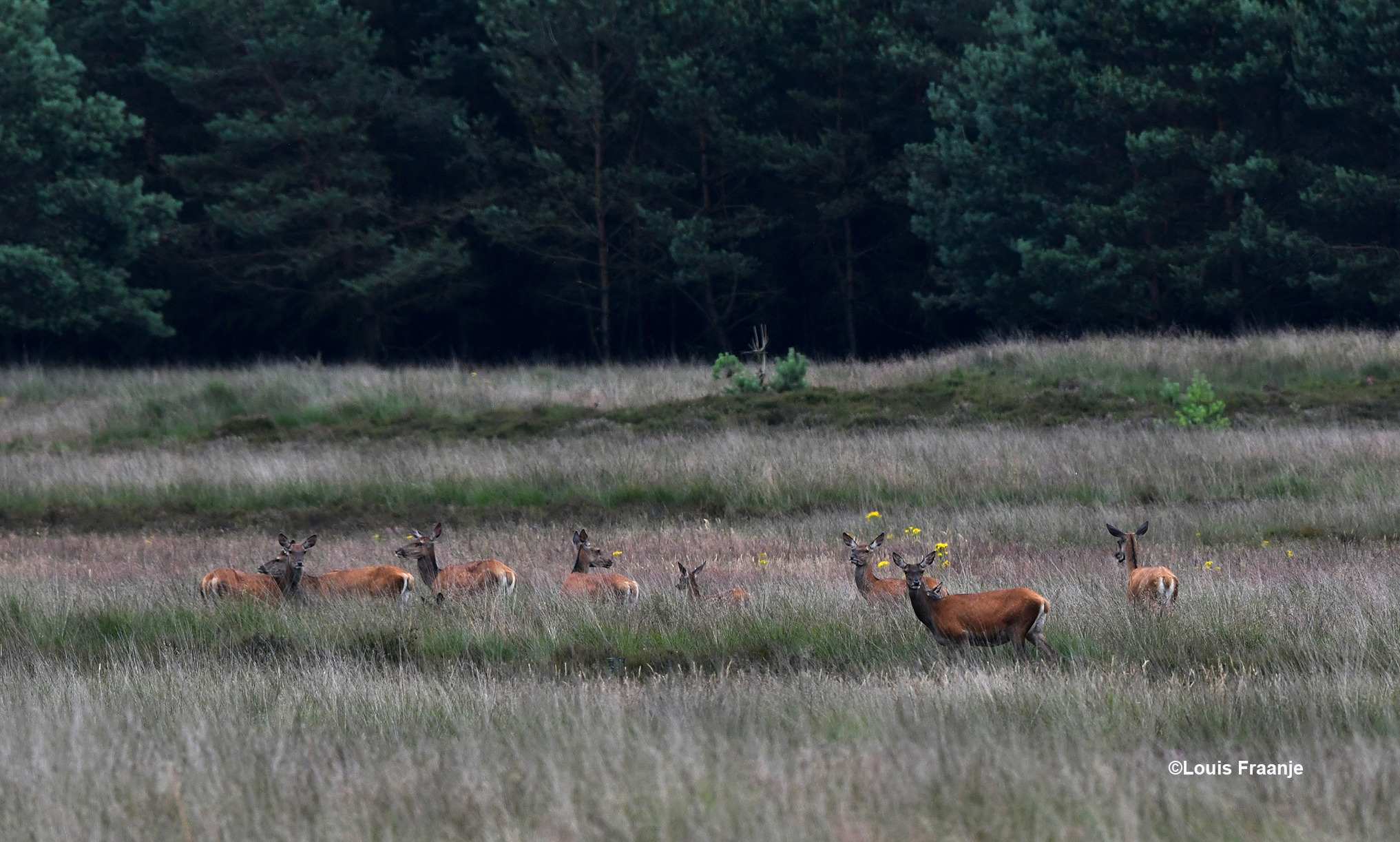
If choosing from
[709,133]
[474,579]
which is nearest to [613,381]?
[474,579]

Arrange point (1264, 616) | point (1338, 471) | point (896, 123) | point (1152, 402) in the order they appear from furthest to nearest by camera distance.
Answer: point (896, 123) < point (1152, 402) < point (1338, 471) < point (1264, 616)

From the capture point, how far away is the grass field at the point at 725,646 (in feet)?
16.1

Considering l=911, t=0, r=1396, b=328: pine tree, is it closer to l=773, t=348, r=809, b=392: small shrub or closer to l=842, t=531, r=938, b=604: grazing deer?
l=773, t=348, r=809, b=392: small shrub

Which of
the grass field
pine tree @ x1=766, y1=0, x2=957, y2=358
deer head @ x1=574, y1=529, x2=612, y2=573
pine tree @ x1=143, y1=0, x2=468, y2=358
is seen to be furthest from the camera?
pine tree @ x1=766, y1=0, x2=957, y2=358

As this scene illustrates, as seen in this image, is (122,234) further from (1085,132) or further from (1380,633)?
(1380,633)

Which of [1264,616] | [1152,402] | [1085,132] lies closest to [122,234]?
[1085,132]

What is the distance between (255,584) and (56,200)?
30.9 metres

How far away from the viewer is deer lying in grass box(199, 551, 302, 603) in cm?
1036

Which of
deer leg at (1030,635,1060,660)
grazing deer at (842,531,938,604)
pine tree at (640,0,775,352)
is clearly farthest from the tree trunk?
deer leg at (1030,635,1060,660)

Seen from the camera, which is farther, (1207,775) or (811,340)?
(811,340)

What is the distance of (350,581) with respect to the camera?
1073 centimetres

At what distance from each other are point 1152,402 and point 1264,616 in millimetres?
13901

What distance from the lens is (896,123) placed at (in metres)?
44.3

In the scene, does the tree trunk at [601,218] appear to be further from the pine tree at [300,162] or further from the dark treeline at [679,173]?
the pine tree at [300,162]
